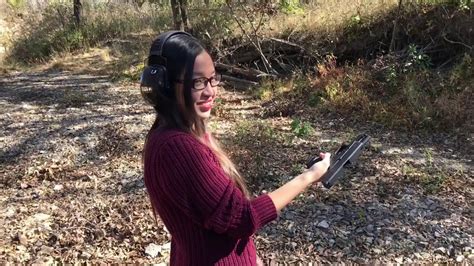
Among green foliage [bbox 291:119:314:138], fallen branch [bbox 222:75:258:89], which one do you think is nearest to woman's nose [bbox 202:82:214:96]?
green foliage [bbox 291:119:314:138]

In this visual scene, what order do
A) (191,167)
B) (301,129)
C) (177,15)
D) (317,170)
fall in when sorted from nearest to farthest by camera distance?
1. (191,167)
2. (317,170)
3. (301,129)
4. (177,15)

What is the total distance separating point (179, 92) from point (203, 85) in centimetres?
8

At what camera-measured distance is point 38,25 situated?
614 inches

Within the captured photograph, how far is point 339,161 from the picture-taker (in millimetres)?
1985

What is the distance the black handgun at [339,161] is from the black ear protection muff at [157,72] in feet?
2.18

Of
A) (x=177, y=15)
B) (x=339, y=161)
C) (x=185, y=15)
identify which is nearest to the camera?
(x=339, y=161)

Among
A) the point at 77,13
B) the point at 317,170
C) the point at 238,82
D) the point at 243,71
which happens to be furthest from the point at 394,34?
the point at 77,13

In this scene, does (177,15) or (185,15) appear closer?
(177,15)

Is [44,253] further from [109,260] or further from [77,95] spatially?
[77,95]

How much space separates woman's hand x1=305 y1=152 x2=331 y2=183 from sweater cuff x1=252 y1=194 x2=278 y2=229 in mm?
218

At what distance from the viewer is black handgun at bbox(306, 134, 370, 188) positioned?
1.82 m

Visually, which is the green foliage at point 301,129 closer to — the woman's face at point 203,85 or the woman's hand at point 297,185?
the woman's hand at point 297,185

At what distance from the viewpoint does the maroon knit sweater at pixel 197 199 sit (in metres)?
1.38

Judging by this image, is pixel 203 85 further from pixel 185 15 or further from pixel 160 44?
pixel 185 15
